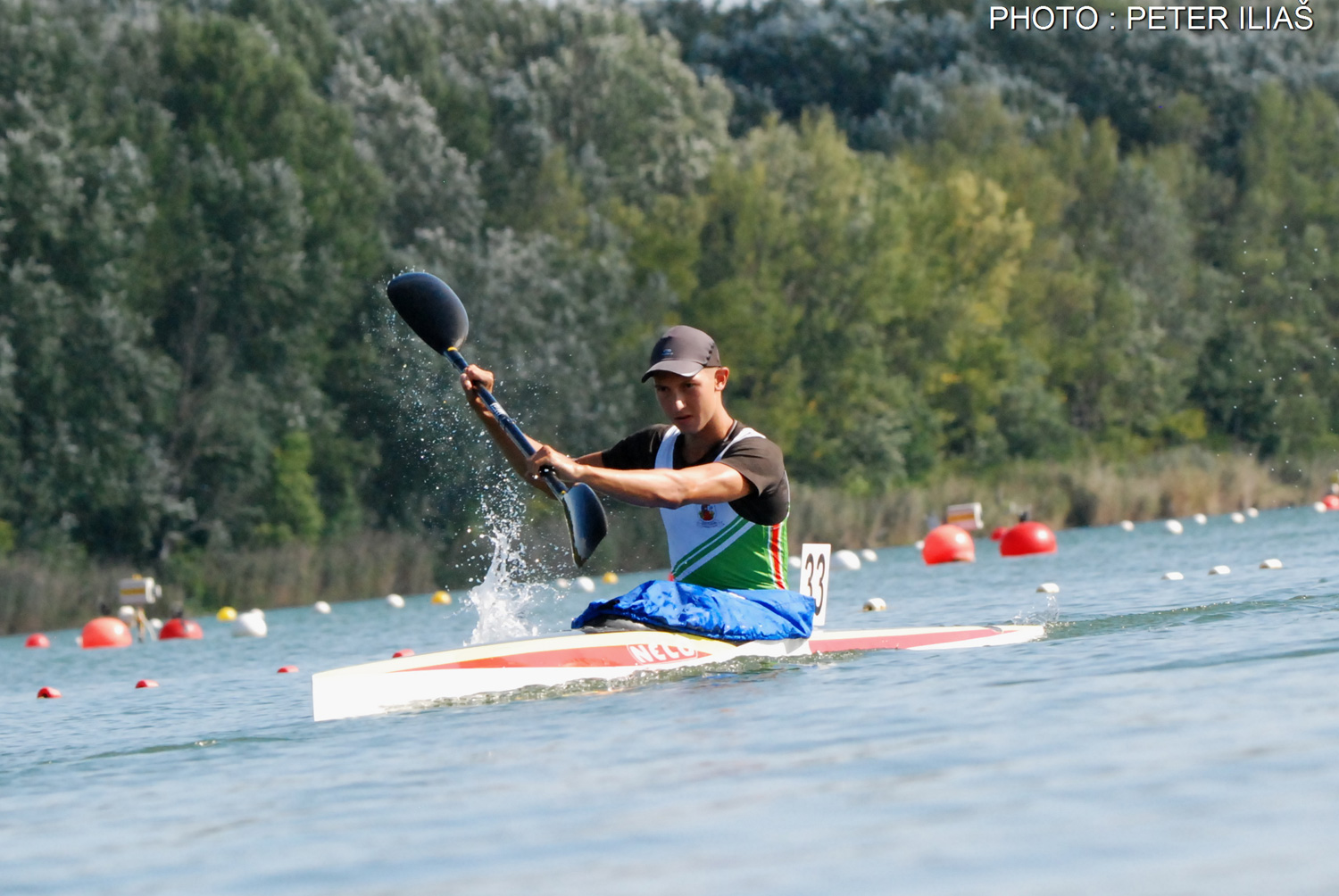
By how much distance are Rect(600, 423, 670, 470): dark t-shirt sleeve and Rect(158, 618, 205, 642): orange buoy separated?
15.9 m

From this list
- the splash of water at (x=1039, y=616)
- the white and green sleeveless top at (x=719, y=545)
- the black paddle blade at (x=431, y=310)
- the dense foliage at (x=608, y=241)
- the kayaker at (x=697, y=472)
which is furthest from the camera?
the dense foliage at (x=608, y=241)

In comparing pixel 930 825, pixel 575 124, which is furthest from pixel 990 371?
pixel 930 825

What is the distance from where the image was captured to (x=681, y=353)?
8.92 meters

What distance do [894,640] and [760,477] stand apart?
2.22 meters

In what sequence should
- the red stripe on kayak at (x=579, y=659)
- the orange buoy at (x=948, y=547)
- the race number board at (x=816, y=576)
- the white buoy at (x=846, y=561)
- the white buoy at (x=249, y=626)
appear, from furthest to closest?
1. the white buoy at (x=846, y=561)
2. the orange buoy at (x=948, y=547)
3. the white buoy at (x=249, y=626)
4. the race number board at (x=816, y=576)
5. the red stripe on kayak at (x=579, y=659)

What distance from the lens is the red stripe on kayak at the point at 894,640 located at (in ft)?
34.4

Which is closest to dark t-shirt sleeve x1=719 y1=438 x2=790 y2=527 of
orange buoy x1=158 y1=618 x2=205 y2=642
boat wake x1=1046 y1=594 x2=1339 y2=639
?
boat wake x1=1046 y1=594 x2=1339 y2=639

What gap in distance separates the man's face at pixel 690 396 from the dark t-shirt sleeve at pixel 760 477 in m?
0.20

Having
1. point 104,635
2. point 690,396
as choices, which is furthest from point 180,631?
point 690,396

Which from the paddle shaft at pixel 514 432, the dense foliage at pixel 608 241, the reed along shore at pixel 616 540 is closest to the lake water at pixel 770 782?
the paddle shaft at pixel 514 432

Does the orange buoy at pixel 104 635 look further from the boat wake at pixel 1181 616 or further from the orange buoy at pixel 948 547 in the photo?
the boat wake at pixel 1181 616

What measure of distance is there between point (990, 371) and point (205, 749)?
1653 inches

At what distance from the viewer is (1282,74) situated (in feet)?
193

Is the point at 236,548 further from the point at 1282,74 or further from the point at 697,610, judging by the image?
the point at 1282,74
